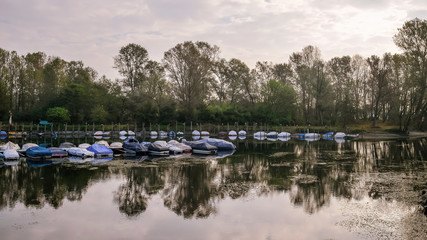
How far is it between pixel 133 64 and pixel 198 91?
69.9ft

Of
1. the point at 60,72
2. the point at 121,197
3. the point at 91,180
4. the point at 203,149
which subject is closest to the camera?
the point at 121,197

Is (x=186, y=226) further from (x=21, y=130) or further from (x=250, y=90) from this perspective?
(x=250, y=90)

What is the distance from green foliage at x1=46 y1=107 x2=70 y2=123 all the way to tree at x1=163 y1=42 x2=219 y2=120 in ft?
90.9

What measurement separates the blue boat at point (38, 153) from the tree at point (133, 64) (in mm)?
57637

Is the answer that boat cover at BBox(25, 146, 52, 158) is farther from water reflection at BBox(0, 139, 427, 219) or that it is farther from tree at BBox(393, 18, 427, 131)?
tree at BBox(393, 18, 427, 131)

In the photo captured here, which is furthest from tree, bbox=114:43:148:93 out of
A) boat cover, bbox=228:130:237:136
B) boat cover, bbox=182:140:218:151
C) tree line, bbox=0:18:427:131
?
boat cover, bbox=182:140:218:151

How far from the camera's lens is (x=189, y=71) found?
8331 centimetres

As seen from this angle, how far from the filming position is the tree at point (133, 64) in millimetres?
91188

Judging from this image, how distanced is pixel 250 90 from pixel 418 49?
45875 millimetres

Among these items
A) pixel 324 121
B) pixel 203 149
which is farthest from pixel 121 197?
pixel 324 121

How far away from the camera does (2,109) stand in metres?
82.7

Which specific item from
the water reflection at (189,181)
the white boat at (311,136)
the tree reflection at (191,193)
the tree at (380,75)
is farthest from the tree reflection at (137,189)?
the tree at (380,75)

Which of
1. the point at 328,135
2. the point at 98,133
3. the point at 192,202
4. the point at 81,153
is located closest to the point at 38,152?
the point at 81,153

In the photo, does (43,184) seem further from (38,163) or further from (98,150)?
(98,150)
